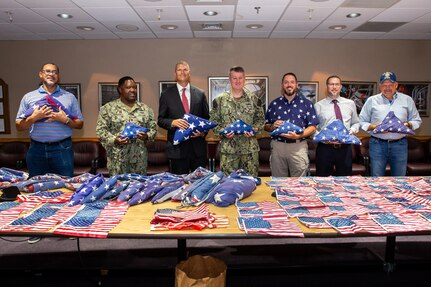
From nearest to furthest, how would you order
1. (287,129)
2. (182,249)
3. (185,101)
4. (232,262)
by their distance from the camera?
(182,249), (232,262), (287,129), (185,101)

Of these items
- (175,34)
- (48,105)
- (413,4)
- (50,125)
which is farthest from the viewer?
(175,34)

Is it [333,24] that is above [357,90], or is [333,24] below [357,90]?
above

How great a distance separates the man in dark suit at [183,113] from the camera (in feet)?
12.3

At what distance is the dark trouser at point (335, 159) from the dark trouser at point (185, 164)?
1371mm

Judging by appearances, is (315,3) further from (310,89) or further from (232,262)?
(232,262)

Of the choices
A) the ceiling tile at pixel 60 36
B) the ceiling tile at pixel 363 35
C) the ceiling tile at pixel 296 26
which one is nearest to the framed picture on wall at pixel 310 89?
the ceiling tile at pixel 363 35

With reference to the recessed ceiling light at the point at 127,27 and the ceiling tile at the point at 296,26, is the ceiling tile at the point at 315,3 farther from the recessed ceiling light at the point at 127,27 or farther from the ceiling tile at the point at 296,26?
the recessed ceiling light at the point at 127,27

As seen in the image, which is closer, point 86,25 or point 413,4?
point 413,4

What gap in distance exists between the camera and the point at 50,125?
344 centimetres

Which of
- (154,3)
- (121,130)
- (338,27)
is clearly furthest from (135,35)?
(338,27)

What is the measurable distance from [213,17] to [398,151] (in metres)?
3.29

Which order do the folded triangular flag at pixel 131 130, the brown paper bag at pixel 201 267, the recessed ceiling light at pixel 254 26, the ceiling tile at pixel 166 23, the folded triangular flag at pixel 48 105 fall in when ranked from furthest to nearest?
the recessed ceiling light at pixel 254 26, the ceiling tile at pixel 166 23, the folded triangular flag at pixel 131 130, the folded triangular flag at pixel 48 105, the brown paper bag at pixel 201 267

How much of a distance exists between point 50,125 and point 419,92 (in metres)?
6.99

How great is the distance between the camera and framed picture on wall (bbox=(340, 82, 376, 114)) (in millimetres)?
7066
